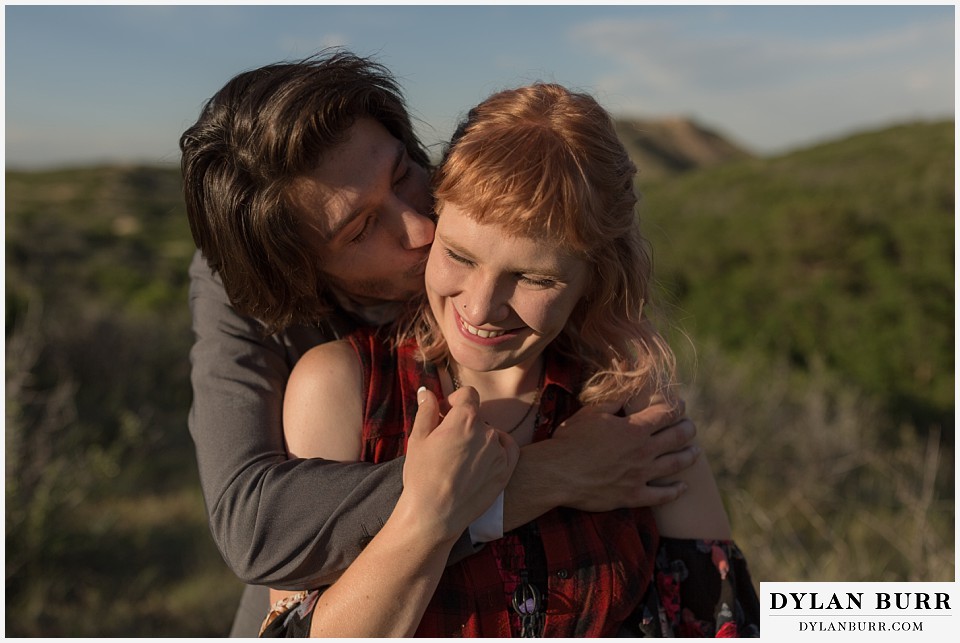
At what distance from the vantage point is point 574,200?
5.82 ft

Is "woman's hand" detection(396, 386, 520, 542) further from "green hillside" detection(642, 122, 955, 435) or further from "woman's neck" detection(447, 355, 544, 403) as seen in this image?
"green hillside" detection(642, 122, 955, 435)

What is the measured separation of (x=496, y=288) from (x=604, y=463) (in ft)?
1.64

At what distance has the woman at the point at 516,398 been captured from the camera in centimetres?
176

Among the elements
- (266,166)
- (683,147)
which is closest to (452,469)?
(266,166)

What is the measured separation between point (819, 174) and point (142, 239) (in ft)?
45.3

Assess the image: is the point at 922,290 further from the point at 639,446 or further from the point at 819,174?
the point at 639,446

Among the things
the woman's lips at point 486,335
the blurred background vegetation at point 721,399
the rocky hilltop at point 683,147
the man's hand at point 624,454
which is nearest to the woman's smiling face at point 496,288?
the woman's lips at point 486,335

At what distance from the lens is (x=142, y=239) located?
1730 cm

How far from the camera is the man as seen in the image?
187cm

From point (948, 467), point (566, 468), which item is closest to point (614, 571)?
point (566, 468)

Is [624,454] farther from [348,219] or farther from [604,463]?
[348,219]

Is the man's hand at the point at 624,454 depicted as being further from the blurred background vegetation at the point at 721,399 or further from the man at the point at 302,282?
the blurred background vegetation at the point at 721,399

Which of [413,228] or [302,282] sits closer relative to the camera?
[413,228]

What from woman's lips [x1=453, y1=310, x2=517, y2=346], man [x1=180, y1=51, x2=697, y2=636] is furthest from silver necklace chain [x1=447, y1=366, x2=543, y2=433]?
woman's lips [x1=453, y1=310, x2=517, y2=346]
